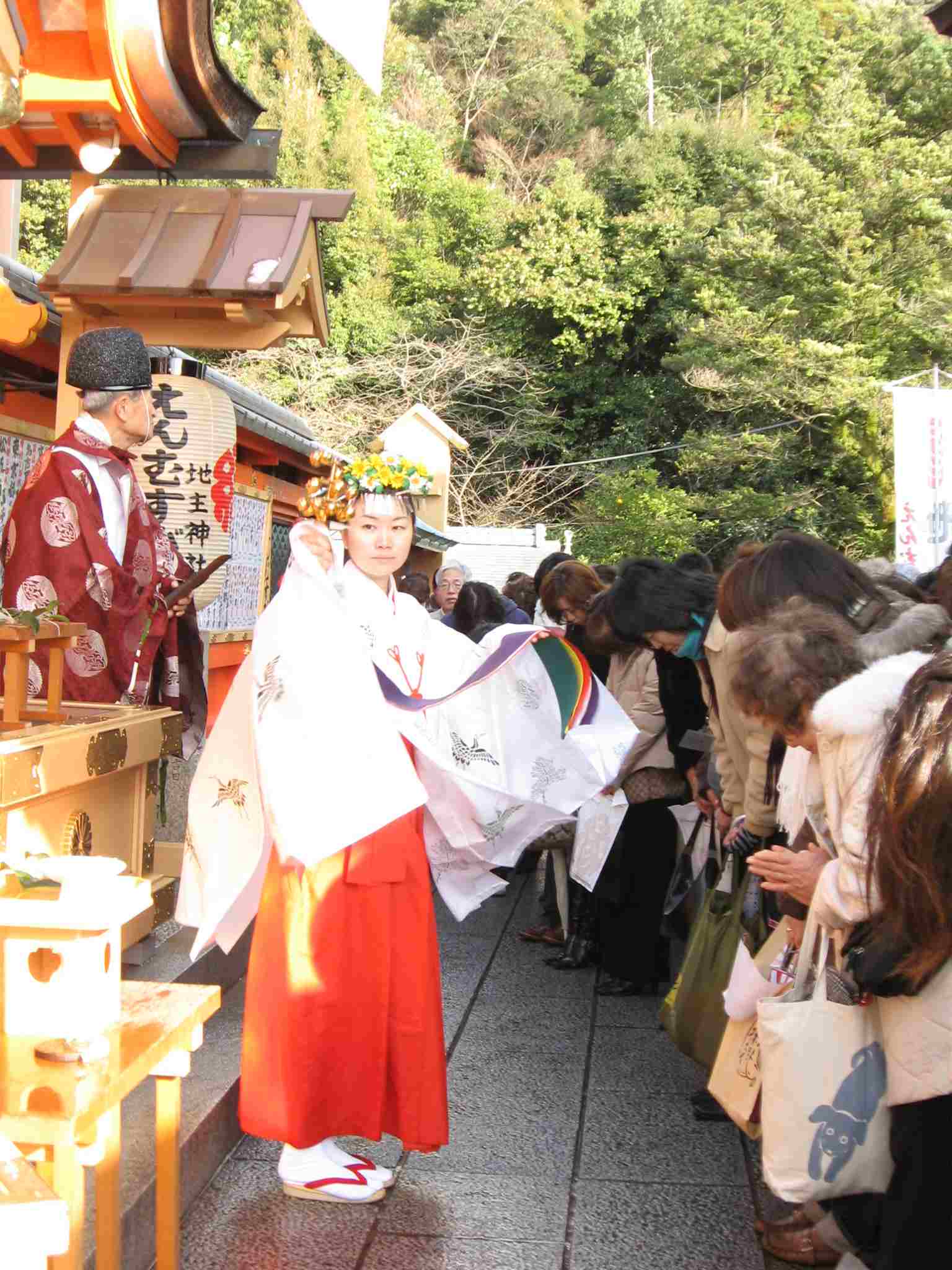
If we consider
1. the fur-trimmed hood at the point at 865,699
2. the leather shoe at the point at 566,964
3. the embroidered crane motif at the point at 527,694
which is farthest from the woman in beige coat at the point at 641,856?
the fur-trimmed hood at the point at 865,699

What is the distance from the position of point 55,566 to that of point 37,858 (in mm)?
1859

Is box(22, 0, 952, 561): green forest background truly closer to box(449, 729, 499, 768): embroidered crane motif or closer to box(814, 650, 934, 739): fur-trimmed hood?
box(449, 729, 499, 768): embroidered crane motif

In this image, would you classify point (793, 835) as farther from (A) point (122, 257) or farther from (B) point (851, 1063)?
(A) point (122, 257)

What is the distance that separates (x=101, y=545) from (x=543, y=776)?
170cm

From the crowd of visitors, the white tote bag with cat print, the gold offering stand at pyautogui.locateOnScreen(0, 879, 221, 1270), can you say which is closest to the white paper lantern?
the crowd of visitors

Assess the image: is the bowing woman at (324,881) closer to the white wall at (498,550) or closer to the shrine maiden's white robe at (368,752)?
the shrine maiden's white robe at (368,752)

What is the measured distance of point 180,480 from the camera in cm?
607

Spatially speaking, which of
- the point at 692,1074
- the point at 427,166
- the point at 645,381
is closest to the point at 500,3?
the point at 427,166

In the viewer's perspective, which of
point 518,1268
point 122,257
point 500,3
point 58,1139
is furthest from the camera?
point 500,3

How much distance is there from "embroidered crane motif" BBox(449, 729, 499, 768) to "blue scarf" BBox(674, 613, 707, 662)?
1.04 m

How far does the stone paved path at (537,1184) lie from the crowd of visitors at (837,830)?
0.24 m

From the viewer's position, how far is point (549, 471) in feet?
104

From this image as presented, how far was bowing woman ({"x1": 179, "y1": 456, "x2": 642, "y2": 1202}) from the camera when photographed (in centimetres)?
322

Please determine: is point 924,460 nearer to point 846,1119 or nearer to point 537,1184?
point 537,1184
